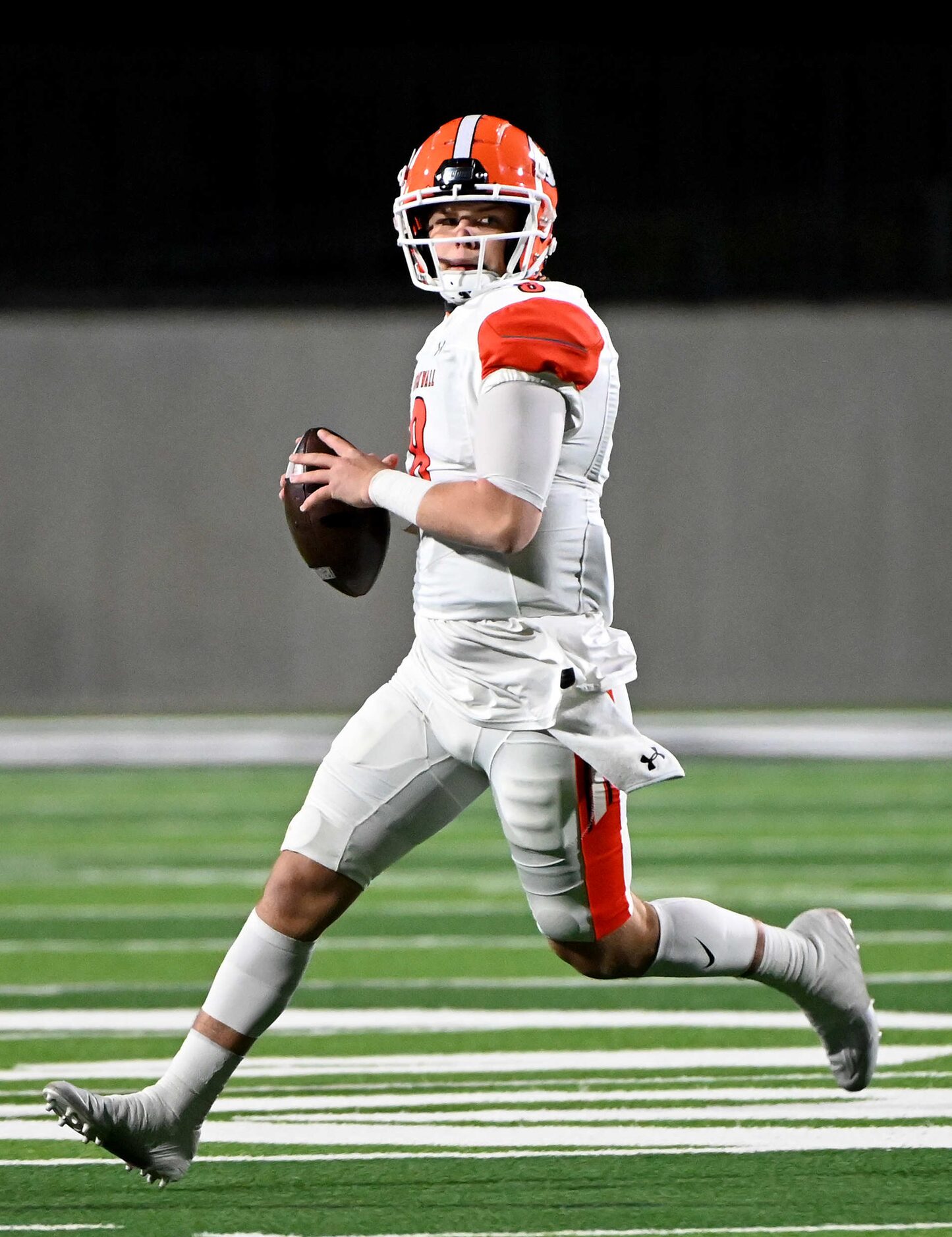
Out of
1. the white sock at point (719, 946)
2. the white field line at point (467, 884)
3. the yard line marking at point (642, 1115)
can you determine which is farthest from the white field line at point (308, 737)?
the white sock at point (719, 946)

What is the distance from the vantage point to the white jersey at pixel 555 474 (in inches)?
121

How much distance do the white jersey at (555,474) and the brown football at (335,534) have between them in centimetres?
15

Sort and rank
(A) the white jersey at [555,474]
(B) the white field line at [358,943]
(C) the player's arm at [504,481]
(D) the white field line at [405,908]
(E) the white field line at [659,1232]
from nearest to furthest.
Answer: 1. (E) the white field line at [659,1232]
2. (C) the player's arm at [504,481]
3. (A) the white jersey at [555,474]
4. (B) the white field line at [358,943]
5. (D) the white field line at [405,908]

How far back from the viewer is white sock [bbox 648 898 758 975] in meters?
3.27

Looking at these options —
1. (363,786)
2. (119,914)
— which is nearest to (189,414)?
(119,914)

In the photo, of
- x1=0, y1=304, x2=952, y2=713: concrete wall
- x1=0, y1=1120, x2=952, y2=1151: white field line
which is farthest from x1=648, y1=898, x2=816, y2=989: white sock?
x1=0, y1=304, x2=952, y2=713: concrete wall

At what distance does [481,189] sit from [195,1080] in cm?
141

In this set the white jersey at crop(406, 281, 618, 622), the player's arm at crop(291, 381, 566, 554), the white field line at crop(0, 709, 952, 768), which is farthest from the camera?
the white field line at crop(0, 709, 952, 768)

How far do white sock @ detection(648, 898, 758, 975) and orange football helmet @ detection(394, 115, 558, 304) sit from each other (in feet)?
3.35

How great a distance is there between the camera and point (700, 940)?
3297 millimetres

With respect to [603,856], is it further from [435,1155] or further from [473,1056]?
[473,1056]

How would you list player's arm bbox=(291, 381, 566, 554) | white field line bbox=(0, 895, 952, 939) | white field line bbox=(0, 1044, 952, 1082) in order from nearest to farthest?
player's arm bbox=(291, 381, 566, 554) → white field line bbox=(0, 1044, 952, 1082) → white field line bbox=(0, 895, 952, 939)

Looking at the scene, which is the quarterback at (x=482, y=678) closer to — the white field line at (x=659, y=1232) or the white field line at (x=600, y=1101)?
the white field line at (x=659, y=1232)

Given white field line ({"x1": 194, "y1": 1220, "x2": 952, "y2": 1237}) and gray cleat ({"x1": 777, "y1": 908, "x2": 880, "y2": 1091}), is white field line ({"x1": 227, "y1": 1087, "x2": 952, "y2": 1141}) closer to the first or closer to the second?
gray cleat ({"x1": 777, "y1": 908, "x2": 880, "y2": 1091})
